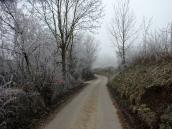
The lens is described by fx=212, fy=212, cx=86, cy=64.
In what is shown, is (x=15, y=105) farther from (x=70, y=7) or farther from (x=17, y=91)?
(x=70, y=7)

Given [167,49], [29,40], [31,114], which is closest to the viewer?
[31,114]

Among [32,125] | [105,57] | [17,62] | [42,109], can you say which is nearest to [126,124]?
[32,125]

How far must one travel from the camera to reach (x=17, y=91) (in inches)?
357

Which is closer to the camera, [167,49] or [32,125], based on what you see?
[32,125]

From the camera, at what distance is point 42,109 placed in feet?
37.2

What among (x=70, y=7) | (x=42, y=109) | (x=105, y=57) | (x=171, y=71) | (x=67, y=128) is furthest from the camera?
(x=105, y=57)

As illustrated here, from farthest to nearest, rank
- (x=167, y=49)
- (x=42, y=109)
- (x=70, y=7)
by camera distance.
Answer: (x=70, y=7) < (x=167, y=49) < (x=42, y=109)

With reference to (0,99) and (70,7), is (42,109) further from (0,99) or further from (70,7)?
(70,7)

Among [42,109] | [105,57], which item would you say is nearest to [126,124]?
[42,109]

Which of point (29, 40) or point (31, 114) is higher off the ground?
point (29, 40)

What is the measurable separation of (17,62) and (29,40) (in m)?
1.68

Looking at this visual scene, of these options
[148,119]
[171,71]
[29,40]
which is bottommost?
[148,119]

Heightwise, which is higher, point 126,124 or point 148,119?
point 148,119

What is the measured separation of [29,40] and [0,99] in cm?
655
